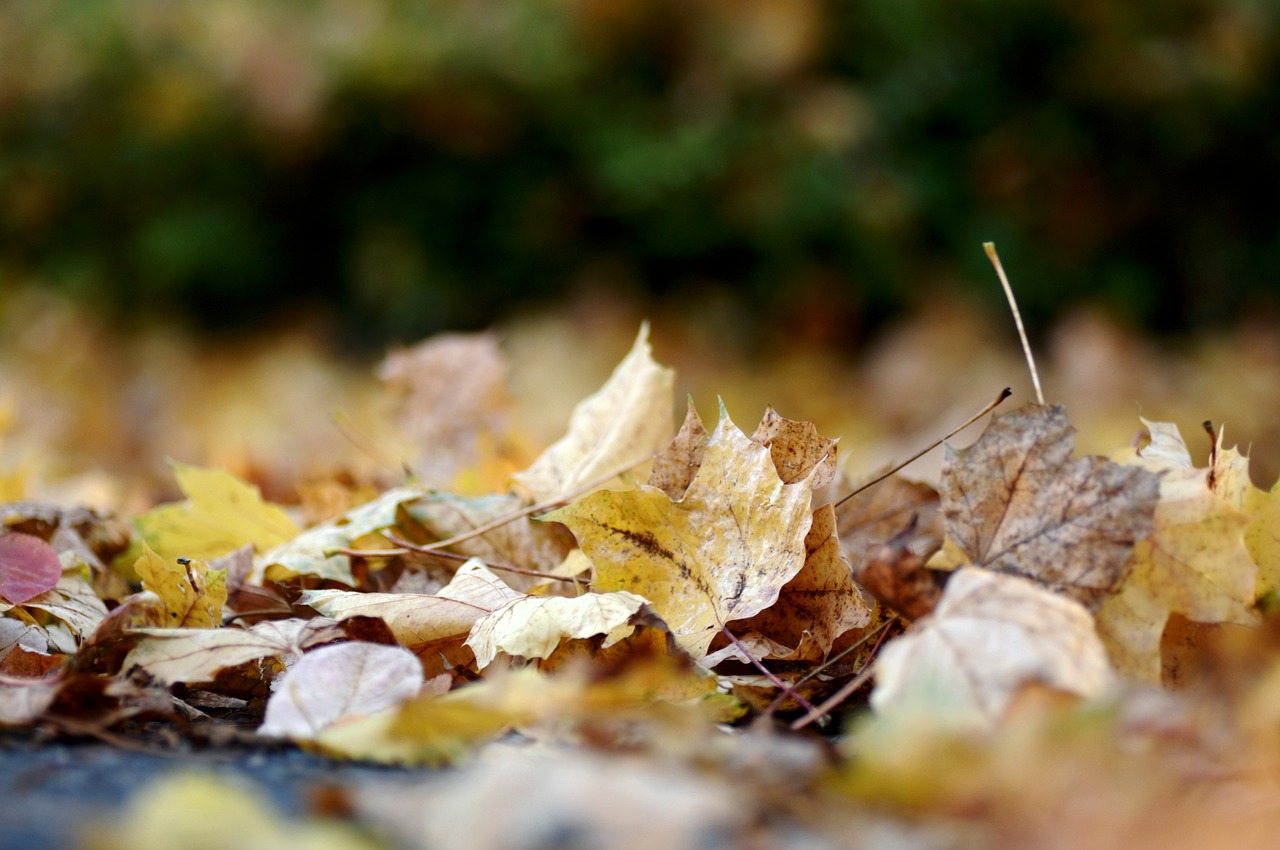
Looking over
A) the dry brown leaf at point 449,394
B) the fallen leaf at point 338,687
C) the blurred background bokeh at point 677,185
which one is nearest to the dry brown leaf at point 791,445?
the fallen leaf at point 338,687

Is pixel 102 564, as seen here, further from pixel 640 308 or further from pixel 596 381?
pixel 640 308

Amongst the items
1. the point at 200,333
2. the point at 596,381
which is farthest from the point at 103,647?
the point at 200,333

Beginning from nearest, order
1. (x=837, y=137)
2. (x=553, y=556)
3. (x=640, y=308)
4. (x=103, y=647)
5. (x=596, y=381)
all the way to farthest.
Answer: (x=103, y=647) < (x=553, y=556) < (x=837, y=137) < (x=596, y=381) < (x=640, y=308)

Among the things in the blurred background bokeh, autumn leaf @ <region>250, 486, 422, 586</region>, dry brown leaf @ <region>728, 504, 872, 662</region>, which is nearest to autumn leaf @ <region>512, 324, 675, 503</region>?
autumn leaf @ <region>250, 486, 422, 586</region>

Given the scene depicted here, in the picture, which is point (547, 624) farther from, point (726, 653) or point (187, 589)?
point (187, 589)

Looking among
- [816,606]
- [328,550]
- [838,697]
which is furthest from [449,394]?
[838,697]
